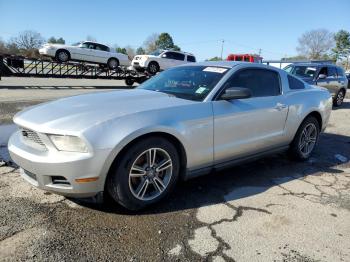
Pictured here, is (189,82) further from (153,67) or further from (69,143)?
(153,67)

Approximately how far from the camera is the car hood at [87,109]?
3170mm

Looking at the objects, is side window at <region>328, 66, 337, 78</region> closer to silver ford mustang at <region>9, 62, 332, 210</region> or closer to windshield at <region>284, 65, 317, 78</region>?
windshield at <region>284, 65, 317, 78</region>

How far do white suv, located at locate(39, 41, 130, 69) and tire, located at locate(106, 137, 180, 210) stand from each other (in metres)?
15.7

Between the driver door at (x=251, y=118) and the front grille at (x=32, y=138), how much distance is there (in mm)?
1880

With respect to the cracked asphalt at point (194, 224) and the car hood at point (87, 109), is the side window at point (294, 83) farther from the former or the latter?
the car hood at point (87, 109)

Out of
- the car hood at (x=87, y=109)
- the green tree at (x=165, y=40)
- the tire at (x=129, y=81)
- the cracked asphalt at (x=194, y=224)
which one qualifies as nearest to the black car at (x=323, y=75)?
the cracked asphalt at (x=194, y=224)

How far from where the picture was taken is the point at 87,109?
3.45m

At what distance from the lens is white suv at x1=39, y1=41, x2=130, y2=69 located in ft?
57.7

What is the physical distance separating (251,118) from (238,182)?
0.86m

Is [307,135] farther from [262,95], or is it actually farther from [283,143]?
[262,95]

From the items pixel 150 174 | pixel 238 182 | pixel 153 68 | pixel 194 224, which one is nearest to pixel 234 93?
pixel 238 182

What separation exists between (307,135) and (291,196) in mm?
1799

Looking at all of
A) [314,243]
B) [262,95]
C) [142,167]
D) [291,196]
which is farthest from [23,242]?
[262,95]

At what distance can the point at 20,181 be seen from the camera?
13.8 ft
